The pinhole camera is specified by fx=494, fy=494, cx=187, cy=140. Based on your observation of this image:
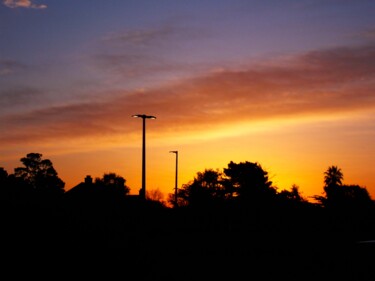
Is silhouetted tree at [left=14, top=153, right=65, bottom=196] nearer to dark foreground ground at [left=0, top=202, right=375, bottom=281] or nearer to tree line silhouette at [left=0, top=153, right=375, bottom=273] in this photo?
tree line silhouette at [left=0, top=153, right=375, bottom=273]

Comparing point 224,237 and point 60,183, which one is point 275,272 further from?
point 60,183

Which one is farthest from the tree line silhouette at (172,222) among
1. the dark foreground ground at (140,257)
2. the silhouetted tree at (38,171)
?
the silhouetted tree at (38,171)

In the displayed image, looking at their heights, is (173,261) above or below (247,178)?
below

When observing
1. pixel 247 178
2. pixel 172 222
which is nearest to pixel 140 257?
pixel 172 222

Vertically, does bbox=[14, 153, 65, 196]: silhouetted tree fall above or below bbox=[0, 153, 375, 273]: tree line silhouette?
above

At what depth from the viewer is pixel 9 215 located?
18.7 meters

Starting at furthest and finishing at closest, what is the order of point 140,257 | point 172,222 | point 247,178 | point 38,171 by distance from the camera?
point 38,171, point 247,178, point 172,222, point 140,257

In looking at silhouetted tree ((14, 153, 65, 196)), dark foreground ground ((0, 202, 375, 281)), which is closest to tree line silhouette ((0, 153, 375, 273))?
dark foreground ground ((0, 202, 375, 281))

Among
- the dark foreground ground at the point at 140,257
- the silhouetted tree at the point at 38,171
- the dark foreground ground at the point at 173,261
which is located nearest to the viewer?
the dark foreground ground at the point at 173,261

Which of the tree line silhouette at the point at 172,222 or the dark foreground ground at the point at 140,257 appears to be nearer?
the dark foreground ground at the point at 140,257

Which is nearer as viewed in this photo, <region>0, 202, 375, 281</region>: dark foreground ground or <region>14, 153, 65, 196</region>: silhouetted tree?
<region>0, 202, 375, 281</region>: dark foreground ground

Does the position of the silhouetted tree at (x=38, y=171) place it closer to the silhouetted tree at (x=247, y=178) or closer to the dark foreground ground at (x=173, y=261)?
the silhouetted tree at (x=247, y=178)

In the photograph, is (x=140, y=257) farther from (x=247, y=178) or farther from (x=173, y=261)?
(x=247, y=178)

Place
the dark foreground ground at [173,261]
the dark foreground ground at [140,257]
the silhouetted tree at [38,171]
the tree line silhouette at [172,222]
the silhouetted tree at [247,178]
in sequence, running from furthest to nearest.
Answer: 1. the silhouetted tree at [38,171]
2. the silhouetted tree at [247,178]
3. the tree line silhouette at [172,222]
4. the dark foreground ground at [140,257]
5. the dark foreground ground at [173,261]
